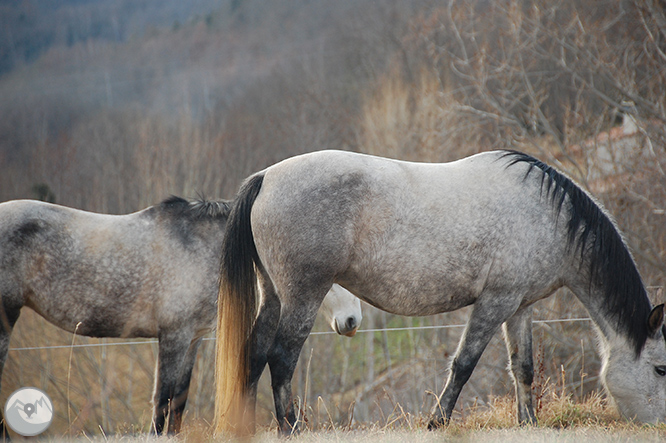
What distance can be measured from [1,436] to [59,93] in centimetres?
2278

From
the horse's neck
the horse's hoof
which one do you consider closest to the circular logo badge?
the horse's hoof

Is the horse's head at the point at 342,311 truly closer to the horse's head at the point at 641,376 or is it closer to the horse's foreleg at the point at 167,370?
the horse's foreleg at the point at 167,370

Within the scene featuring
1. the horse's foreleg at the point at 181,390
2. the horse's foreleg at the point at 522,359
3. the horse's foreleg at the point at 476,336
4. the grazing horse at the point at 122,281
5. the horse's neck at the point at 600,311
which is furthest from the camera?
the horse's foreleg at the point at 181,390

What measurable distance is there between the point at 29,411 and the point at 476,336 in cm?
317

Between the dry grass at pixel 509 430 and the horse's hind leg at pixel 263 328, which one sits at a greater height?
the horse's hind leg at pixel 263 328

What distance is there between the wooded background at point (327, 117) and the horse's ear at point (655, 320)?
38.7 inches

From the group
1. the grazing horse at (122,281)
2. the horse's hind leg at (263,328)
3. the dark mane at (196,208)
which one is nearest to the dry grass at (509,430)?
the horse's hind leg at (263,328)

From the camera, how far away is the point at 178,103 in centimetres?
2588

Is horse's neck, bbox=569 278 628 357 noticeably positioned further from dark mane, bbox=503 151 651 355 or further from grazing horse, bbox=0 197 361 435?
grazing horse, bbox=0 197 361 435

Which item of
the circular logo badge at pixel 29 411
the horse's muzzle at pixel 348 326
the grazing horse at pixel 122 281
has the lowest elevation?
the circular logo badge at pixel 29 411

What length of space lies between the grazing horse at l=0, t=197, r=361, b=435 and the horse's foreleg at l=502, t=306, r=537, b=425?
1248mm

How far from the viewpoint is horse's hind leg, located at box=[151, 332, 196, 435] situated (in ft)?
16.4

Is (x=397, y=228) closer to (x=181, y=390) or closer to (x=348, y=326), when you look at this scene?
(x=348, y=326)

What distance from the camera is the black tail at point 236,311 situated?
3852 millimetres
